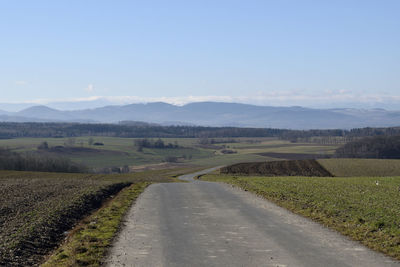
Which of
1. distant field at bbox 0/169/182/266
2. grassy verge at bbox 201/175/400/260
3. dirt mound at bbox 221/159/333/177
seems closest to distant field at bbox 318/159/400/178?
dirt mound at bbox 221/159/333/177

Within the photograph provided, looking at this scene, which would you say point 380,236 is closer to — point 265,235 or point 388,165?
point 265,235

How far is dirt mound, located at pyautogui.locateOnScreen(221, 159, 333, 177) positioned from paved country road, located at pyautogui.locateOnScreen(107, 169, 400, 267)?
55.2 metres

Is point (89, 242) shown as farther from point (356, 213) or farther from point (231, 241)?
point (356, 213)

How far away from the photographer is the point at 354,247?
46.0 feet

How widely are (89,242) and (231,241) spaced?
15.0ft

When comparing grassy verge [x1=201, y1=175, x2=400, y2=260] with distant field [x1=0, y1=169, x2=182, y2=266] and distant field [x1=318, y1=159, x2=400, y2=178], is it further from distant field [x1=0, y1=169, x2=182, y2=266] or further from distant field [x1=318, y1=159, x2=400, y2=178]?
distant field [x1=318, y1=159, x2=400, y2=178]

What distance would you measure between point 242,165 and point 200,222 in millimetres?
69867

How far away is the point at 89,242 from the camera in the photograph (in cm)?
1504

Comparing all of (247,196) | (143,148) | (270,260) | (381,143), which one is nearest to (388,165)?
(381,143)

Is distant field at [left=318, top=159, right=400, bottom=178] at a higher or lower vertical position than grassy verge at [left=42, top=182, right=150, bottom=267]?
lower

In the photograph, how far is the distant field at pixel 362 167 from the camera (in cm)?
7644

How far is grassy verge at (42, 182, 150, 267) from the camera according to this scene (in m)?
12.7

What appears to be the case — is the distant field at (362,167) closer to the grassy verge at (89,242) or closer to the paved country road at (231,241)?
the paved country road at (231,241)

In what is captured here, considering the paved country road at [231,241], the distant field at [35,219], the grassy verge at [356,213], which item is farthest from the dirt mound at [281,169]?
the paved country road at [231,241]
